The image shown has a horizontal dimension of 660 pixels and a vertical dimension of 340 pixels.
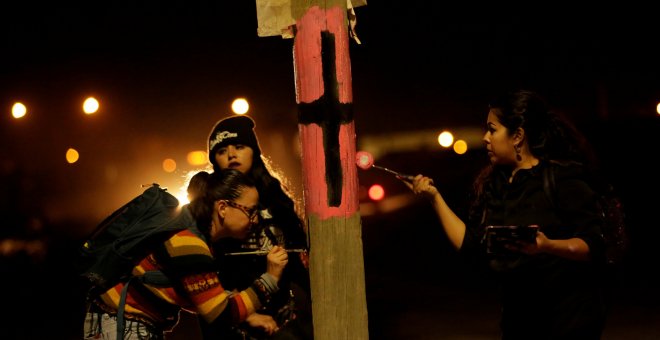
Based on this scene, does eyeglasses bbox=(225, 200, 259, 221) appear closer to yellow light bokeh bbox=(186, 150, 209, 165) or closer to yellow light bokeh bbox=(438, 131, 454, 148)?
yellow light bokeh bbox=(186, 150, 209, 165)

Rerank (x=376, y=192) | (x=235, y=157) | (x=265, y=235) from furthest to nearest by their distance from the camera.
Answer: (x=376, y=192) < (x=235, y=157) < (x=265, y=235)

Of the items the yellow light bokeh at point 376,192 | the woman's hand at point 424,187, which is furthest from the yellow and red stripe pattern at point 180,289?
the yellow light bokeh at point 376,192

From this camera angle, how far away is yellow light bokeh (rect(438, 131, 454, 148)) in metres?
17.8

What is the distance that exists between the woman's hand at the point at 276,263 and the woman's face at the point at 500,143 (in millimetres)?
1332

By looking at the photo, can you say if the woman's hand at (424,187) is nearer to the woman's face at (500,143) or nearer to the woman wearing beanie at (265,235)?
the woman's face at (500,143)

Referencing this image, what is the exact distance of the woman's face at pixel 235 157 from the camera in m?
4.96

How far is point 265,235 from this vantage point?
14.5 feet

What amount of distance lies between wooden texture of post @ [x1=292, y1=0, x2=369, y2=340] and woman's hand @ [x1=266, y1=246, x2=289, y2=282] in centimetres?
75

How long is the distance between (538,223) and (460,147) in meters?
15.3

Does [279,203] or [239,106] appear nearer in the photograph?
[279,203]

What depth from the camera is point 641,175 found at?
1709 centimetres

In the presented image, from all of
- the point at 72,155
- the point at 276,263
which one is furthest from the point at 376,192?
the point at 276,263

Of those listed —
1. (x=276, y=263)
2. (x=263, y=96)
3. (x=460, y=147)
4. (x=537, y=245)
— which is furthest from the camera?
(x=460, y=147)

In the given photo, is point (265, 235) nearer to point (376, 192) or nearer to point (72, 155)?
point (72, 155)
